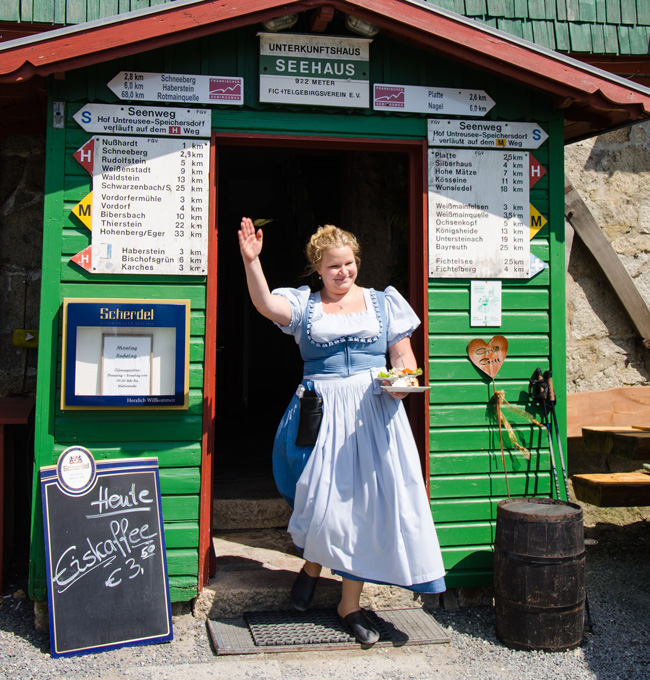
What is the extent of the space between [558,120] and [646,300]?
208 centimetres

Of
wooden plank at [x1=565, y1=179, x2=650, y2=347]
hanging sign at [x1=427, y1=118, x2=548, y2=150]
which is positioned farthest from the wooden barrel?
wooden plank at [x1=565, y1=179, x2=650, y2=347]

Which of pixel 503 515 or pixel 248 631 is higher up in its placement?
pixel 503 515

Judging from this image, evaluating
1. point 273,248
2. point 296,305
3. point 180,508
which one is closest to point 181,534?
point 180,508

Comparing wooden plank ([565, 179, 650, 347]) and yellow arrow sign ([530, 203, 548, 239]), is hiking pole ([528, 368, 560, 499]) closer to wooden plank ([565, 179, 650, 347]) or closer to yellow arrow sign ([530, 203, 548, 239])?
yellow arrow sign ([530, 203, 548, 239])

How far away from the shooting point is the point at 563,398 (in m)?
4.54

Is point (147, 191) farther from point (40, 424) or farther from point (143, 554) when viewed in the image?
point (143, 554)

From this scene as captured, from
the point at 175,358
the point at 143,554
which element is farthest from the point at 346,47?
the point at 143,554

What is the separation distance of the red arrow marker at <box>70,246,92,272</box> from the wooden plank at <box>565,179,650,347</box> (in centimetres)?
374

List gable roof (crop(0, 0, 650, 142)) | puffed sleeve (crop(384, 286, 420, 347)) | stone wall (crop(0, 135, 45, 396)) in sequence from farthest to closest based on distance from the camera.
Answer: stone wall (crop(0, 135, 45, 396)) < puffed sleeve (crop(384, 286, 420, 347)) < gable roof (crop(0, 0, 650, 142))

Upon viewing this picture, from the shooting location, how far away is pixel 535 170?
4.53m

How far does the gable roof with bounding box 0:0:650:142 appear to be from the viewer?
377cm

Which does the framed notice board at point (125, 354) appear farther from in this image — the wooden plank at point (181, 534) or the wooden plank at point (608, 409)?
the wooden plank at point (608, 409)

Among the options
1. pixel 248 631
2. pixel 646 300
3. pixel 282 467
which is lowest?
pixel 248 631

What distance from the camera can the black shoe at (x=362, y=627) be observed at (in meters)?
3.79
